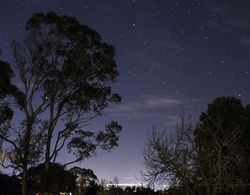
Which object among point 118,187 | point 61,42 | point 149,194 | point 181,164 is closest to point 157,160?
point 181,164

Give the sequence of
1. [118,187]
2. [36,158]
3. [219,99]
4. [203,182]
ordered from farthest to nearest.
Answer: [118,187] < [219,99] < [36,158] < [203,182]

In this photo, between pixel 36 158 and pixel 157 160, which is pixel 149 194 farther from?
pixel 157 160

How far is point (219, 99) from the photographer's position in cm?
3250

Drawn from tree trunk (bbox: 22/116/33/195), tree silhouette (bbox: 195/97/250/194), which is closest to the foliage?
tree trunk (bbox: 22/116/33/195)

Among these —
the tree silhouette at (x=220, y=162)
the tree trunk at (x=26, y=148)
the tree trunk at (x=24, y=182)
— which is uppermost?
the tree trunk at (x=26, y=148)

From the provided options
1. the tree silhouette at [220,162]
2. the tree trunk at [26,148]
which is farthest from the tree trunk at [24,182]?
the tree silhouette at [220,162]

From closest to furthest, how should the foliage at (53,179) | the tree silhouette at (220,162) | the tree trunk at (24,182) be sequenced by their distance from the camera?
the tree silhouette at (220,162) → the tree trunk at (24,182) → the foliage at (53,179)

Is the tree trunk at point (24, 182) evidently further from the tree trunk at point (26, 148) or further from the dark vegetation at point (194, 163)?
the dark vegetation at point (194, 163)

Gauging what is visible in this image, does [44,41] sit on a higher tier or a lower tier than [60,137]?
higher

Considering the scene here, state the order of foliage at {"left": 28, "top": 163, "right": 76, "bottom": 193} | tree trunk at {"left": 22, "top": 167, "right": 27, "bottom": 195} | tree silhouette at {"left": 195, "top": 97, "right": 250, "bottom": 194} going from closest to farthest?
tree silhouette at {"left": 195, "top": 97, "right": 250, "bottom": 194}, tree trunk at {"left": 22, "top": 167, "right": 27, "bottom": 195}, foliage at {"left": 28, "top": 163, "right": 76, "bottom": 193}

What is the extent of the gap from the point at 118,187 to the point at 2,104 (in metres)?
10.1

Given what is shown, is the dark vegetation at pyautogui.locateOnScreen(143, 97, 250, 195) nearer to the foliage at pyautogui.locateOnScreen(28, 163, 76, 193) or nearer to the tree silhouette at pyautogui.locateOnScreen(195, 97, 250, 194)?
the tree silhouette at pyautogui.locateOnScreen(195, 97, 250, 194)

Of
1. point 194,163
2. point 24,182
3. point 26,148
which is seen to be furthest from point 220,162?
point 26,148

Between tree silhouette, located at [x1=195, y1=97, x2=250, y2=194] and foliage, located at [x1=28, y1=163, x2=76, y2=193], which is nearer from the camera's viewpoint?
tree silhouette, located at [x1=195, y1=97, x2=250, y2=194]
